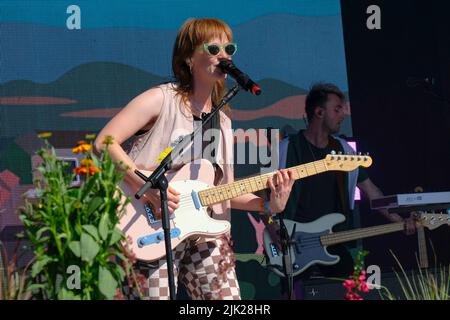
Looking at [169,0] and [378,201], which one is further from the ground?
[169,0]

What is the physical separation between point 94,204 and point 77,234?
13 cm

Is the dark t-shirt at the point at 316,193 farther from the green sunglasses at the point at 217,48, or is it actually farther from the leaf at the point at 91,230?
the leaf at the point at 91,230

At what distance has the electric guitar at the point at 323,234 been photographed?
560cm

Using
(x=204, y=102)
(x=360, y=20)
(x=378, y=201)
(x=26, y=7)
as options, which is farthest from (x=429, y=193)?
(x=26, y=7)

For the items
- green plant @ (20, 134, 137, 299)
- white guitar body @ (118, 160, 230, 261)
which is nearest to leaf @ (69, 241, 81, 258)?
green plant @ (20, 134, 137, 299)

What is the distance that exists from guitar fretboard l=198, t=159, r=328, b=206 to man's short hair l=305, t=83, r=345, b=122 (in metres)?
1.03

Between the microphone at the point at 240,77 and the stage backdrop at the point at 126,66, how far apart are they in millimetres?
1173

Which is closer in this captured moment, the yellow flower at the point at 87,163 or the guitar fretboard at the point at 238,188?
the yellow flower at the point at 87,163

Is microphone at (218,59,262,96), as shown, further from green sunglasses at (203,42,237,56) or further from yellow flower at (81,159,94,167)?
yellow flower at (81,159,94,167)

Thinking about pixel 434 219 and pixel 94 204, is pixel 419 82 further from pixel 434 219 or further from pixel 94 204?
pixel 94 204

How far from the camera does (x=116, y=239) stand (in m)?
3.46

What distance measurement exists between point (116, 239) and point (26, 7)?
6.91 ft

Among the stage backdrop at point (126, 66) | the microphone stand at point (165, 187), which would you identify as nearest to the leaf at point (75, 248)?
the microphone stand at point (165, 187)

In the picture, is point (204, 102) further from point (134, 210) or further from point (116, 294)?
point (116, 294)
